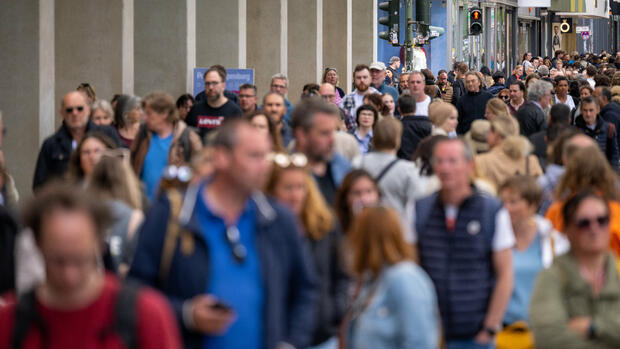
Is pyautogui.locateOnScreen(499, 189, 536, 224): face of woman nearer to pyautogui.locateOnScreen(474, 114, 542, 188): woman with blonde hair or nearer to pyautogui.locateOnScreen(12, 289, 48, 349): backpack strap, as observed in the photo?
pyautogui.locateOnScreen(474, 114, 542, 188): woman with blonde hair

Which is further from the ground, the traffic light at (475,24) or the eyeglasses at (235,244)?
the traffic light at (475,24)

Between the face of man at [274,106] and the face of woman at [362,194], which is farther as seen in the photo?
the face of man at [274,106]

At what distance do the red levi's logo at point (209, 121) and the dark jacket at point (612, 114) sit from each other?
17.0ft

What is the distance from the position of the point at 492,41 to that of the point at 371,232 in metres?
51.8

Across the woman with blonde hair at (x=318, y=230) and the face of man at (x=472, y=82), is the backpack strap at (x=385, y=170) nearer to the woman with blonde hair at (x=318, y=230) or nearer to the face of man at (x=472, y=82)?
the woman with blonde hair at (x=318, y=230)

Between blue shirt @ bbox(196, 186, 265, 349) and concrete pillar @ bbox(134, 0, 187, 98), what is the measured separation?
15558mm

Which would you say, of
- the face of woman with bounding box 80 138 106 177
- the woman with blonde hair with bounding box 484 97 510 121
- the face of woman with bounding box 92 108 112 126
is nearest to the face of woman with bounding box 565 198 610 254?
the face of woman with bounding box 80 138 106 177

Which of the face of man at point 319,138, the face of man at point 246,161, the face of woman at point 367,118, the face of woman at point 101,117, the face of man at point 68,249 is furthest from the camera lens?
the face of woman at point 367,118

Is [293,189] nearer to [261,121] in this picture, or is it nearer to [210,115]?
[261,121]

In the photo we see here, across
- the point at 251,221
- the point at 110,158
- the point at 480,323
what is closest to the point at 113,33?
the point at 110,158

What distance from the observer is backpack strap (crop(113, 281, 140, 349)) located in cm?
363

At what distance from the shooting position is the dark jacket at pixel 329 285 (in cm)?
539

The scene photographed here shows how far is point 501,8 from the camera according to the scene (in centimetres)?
5797

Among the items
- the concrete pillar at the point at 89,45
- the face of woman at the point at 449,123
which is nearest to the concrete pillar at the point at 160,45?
the concrete pillar at the point at 89,45
